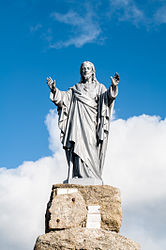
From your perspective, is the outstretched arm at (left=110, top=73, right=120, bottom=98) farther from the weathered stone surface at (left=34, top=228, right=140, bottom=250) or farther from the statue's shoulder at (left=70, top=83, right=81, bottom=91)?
the weathered stone surface at (left=34, top=228, right=140, bottom=250)

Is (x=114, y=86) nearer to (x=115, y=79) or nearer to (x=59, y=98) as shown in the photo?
(x=115, y=79)

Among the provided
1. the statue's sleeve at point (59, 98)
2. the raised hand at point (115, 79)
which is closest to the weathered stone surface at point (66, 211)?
the statue's sleeve at point (59, 98)

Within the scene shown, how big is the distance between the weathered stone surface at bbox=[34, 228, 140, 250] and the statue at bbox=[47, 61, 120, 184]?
1740 mm

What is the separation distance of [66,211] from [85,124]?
2.77 meters

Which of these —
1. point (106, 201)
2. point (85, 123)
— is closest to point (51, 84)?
point (85, 123)

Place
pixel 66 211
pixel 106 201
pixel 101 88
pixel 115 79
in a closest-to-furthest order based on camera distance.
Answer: pixel 66 211 → pixel 106 201 → pixel 115 79 → pixel 101 88

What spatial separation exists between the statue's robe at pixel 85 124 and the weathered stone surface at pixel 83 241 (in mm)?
2025

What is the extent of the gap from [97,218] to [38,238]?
4.75 ft

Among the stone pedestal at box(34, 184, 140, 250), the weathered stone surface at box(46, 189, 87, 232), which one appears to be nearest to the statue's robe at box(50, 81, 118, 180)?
the stone pedestal at box(34, 184, 140, 250)

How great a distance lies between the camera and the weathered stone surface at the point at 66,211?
770cm

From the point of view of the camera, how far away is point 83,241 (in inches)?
285

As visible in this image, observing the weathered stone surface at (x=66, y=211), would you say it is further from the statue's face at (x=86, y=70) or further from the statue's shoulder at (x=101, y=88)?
the statue's face at (x=86, y=70)

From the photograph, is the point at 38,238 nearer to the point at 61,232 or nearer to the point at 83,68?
the point at 61,232

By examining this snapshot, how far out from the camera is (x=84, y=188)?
28.2ft
